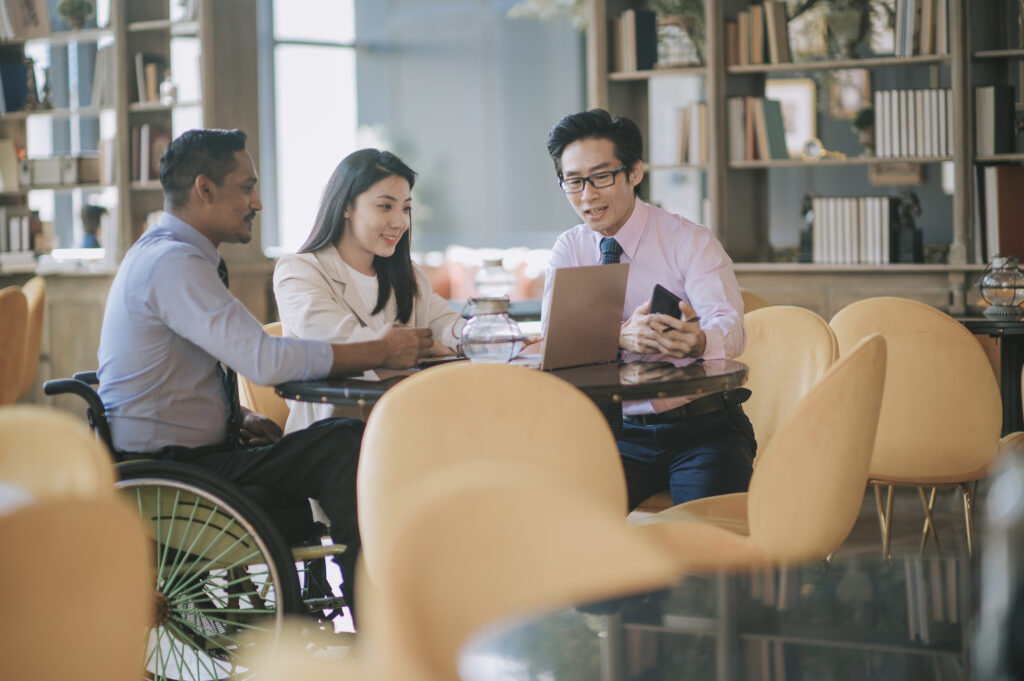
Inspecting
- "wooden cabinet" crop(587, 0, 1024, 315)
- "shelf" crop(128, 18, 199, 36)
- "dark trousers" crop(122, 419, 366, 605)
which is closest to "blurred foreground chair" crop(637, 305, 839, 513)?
"dark trousers" crop(122, 419, 366, 605)

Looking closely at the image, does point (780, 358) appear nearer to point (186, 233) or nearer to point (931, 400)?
point (931, 400)

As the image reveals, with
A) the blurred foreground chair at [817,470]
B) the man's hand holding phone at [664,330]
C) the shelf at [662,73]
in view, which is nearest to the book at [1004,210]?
the shelf at [662,73]

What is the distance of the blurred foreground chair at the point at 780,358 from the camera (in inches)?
114

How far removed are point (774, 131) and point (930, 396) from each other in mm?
2431

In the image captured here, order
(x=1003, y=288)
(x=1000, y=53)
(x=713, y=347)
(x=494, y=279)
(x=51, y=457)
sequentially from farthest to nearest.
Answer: (x=494, y=279), (x=1000, y=53), (x=1003, y=288), (x=713, y=347), (x=51, y=457)

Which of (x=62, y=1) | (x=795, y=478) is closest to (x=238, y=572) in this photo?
(x=795, y=478)

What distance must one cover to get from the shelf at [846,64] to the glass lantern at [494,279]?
3.41 m

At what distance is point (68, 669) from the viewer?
3.57 feet

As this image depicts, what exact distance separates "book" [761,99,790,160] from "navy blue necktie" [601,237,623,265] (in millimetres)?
2767

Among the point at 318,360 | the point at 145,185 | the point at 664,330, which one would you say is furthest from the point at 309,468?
the point at 145,185

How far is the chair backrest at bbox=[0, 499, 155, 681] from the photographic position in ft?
3.34

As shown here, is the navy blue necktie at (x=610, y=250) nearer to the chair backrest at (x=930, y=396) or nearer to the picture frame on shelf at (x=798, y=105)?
the chair backrest at (x=930, y=396)

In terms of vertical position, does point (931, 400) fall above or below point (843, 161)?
below

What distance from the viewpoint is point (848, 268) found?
5.16m
